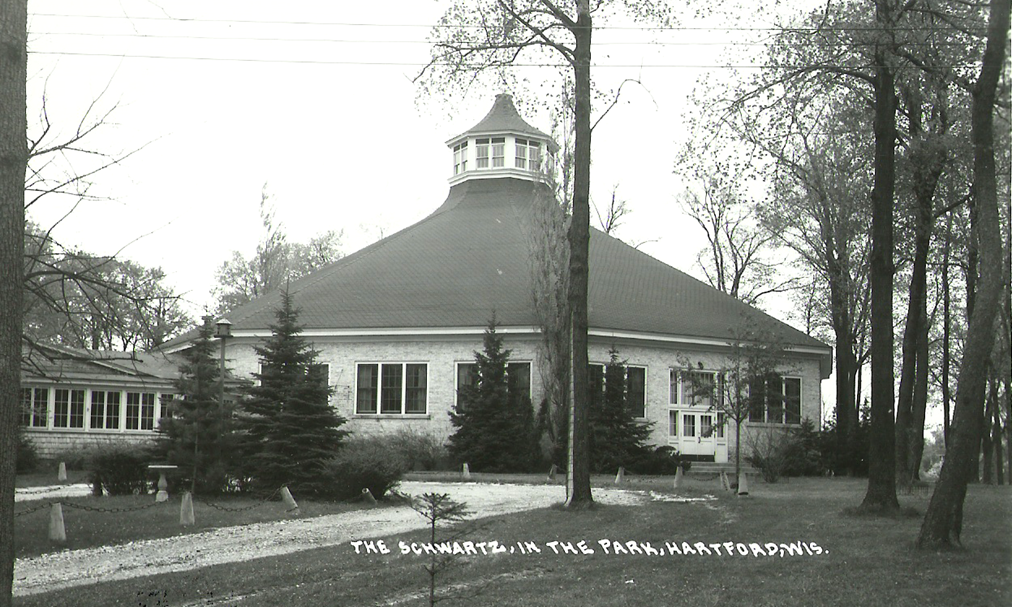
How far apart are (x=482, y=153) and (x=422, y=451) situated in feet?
47.5

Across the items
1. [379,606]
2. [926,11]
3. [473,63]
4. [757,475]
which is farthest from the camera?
[757,475]

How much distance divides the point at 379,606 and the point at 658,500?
9.57 metres

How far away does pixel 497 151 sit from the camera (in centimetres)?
4025

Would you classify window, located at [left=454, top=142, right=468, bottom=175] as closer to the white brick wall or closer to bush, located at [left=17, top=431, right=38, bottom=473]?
the white brick wall

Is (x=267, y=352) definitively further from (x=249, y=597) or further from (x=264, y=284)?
(x=264, y=284)

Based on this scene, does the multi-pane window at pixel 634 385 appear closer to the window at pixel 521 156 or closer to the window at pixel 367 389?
the window at pixel 367 389

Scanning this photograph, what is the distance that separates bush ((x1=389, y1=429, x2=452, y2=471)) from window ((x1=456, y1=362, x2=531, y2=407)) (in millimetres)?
1453

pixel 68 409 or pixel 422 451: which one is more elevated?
pixel 68 409

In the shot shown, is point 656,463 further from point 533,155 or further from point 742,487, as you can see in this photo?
point 533,155

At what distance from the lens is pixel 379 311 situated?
32.8m

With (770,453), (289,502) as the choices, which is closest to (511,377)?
(770,453)

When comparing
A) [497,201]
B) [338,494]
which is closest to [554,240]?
[497,201]

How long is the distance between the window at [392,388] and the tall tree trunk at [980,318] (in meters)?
21.8

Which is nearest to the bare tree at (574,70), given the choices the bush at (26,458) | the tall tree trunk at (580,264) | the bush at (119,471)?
the tall tree trunk at (580,264)
